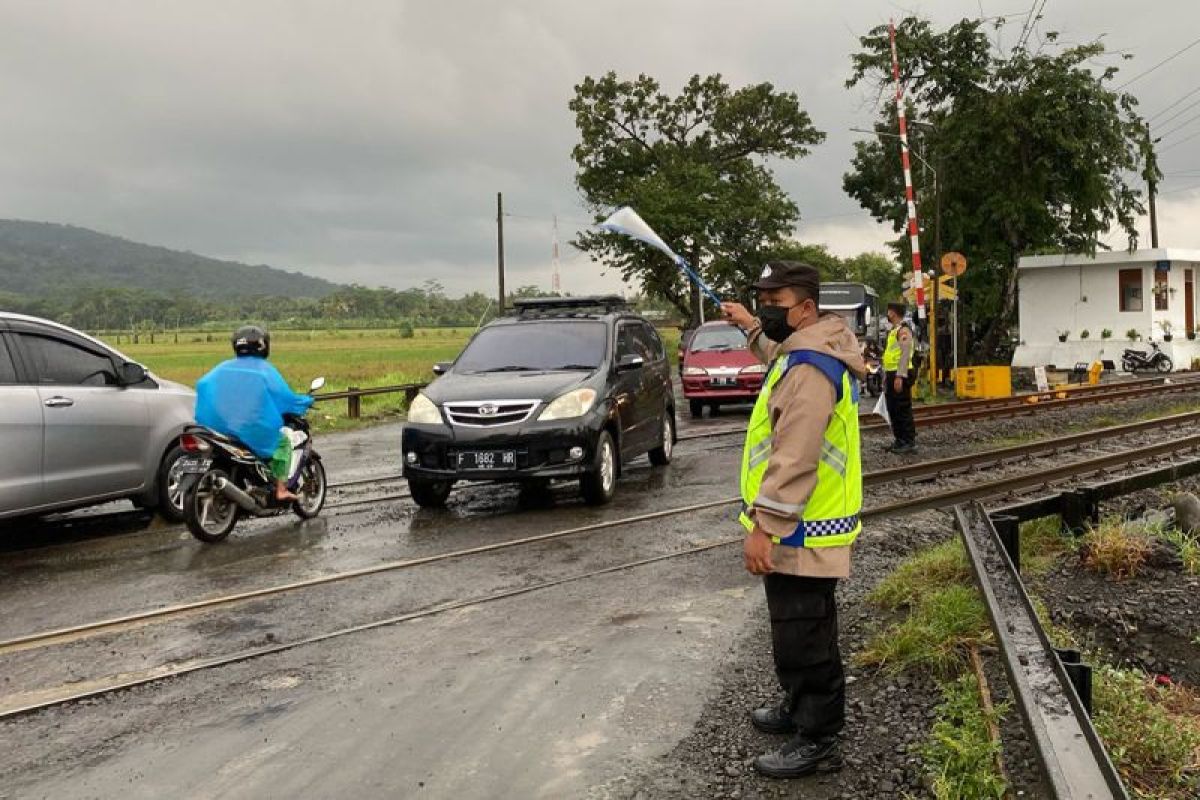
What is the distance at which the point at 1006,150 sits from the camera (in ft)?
94.3

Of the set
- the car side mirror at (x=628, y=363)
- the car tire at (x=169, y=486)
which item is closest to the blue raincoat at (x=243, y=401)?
the car tire at (x=169, y=486)

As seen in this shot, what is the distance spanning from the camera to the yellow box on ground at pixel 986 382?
69.9ft

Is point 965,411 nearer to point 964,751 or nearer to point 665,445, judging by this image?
point 665,445

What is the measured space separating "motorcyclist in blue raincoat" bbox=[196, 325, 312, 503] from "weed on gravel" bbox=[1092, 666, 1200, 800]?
665 centimetres

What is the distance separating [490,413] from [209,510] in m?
2.51

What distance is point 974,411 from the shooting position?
16906mm

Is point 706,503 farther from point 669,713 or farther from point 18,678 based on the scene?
point 18,678

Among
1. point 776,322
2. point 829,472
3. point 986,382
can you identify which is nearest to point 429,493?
point 776,322

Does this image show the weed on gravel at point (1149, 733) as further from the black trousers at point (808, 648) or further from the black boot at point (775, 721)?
the black boot at point (775, 721)

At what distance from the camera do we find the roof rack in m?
11.8

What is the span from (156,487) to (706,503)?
16.8 feet

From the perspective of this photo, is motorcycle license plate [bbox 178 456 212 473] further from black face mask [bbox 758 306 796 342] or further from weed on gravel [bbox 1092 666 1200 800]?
weed on gravel [bbox 1092 666 1200 800]

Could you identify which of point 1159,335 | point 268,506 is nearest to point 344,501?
point 268,506

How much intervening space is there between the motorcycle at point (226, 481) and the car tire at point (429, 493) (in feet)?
3.49
